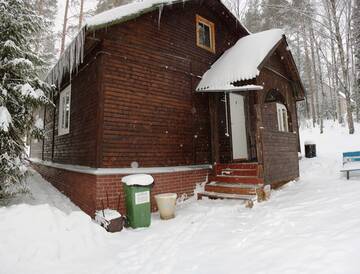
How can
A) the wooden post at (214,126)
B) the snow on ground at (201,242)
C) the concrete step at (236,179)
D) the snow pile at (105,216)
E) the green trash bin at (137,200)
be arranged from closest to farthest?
the snow on ground at (201,242)
the snow pile at (105,216)
the green trash bin at (137,200)
the concrete step at (236,179)
the wooden post at (214,126)

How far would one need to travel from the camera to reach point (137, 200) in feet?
18.8

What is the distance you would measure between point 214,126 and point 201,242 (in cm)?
494

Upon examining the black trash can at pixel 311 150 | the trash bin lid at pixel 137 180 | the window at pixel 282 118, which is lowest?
the trash bin lid at pixel 137 180

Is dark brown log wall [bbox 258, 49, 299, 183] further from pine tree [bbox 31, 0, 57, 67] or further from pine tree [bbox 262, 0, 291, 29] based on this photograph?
pine tree [bbox 262, 0, 291, 29]

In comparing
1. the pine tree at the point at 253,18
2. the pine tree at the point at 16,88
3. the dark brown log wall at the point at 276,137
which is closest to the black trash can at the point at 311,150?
the dark brown log wall at the point at 276,137

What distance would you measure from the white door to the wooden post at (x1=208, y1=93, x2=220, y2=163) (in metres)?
0.64

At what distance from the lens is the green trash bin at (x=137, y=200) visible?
5.68 meters

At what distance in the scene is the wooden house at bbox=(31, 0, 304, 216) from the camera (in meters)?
6.70

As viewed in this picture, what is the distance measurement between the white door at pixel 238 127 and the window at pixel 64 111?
5729 millimetres

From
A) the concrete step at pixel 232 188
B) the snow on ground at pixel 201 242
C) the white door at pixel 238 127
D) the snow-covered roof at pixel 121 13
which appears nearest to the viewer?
the snow on ground at pixel 201 242

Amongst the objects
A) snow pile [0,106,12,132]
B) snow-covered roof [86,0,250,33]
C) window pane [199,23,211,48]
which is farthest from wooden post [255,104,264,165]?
snow pile [0,106,12,132]

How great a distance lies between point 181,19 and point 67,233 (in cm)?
735

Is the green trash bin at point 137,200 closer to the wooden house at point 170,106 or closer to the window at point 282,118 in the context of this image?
the wooden house at point 170,106

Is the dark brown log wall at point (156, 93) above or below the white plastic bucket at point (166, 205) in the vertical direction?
above
